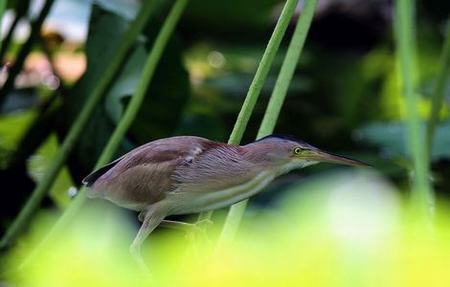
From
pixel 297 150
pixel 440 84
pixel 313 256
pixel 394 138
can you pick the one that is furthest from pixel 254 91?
pixel 394 138

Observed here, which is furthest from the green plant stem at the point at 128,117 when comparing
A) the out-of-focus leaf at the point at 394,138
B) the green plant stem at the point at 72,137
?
the out-of-focus leaf at the point at 394,138

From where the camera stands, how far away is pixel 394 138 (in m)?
1.48

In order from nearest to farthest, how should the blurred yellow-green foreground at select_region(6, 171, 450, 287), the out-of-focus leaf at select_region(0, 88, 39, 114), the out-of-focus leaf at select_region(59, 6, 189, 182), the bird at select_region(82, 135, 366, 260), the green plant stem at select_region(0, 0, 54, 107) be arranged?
the blurred yellow-green foreground at select_region(6, 171, 450, 287)
the bird at select_region(82, 135, 366, 260)
the out-of-focus leaf at select_region(59, 6, 189, 182)
the green plant stem at select_region(0, 0, 54, 107)
the out-of-focus leaf at select_region(0, 88, 39, 114)

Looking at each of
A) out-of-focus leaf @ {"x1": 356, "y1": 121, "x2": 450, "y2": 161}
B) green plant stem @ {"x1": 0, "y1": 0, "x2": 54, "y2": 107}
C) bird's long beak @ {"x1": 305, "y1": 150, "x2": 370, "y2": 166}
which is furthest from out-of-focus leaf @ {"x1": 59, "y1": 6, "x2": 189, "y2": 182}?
bird's long beak @ {"x1": 305, "y1": 150, "x2": 370, "y2": 166}

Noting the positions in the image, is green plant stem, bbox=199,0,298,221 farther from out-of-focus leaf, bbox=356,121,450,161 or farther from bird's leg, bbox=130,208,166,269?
out-of-focus leaf, bbox=356,121,450,161

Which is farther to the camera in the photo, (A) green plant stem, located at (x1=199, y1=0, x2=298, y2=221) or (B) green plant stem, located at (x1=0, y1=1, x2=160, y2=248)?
(B) green plant stem, located at (x1=0, y1=1, x2=160, y2=248)

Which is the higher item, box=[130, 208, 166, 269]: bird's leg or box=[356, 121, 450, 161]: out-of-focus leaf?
box=[356, 121, 450, 161]: out-of-focus leaf

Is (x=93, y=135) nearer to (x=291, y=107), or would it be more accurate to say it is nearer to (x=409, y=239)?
(x=409, y=239)

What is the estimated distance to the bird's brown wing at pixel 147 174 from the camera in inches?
18.4

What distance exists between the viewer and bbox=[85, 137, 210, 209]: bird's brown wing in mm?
467

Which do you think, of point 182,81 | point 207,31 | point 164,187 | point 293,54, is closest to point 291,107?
point 207,31

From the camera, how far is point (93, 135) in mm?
1047

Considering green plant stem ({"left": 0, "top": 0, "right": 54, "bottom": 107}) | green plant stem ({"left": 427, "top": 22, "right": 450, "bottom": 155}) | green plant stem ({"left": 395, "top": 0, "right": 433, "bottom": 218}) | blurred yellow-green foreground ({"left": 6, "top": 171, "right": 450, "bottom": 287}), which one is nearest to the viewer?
blurred yellow-green foreground ({"left": 6, "top": 171, "right": 450, "bottom": 287})

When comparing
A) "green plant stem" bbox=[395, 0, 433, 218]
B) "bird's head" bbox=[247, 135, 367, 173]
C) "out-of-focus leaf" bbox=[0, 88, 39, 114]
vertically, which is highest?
"green plant stem" bbox=[395, 0, 433, 218]
